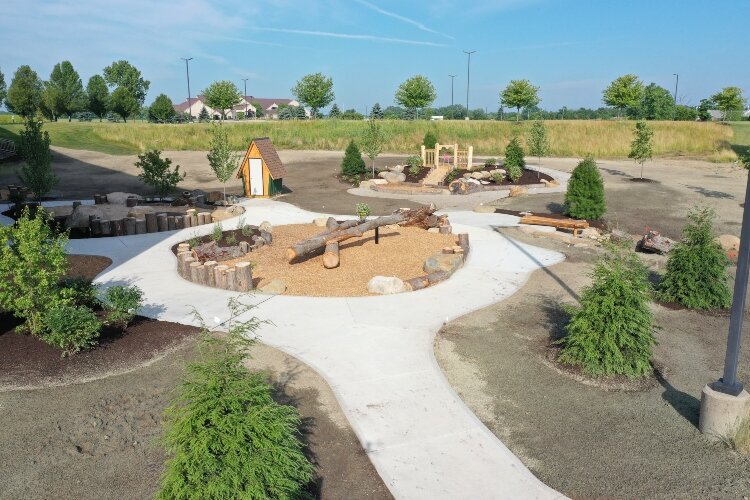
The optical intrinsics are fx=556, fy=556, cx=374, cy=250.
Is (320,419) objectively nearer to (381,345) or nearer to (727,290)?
(381,345)

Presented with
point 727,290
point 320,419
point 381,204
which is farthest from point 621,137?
point 320,419

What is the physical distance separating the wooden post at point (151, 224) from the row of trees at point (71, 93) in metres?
45.5

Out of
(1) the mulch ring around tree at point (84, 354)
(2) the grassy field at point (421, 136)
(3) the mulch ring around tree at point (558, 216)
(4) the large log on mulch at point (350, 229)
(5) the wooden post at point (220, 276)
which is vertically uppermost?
(2) the grassy field at point (421, 136)

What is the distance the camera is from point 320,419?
7.34m

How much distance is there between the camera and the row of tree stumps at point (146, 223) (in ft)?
59.4

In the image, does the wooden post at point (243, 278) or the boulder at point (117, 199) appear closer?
the wooden post at point (243, 278)

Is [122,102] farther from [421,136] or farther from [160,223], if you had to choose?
[160,223]

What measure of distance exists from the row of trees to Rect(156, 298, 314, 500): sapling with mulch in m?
60.1

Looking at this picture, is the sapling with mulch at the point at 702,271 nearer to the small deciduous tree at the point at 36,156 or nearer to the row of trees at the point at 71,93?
the small deciduous tree at the point at 36,156

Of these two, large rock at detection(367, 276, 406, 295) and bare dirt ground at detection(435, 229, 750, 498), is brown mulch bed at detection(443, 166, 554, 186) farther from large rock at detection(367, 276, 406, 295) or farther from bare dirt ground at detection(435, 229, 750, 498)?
bare dirt ground at detection(435, 229, 750, 498)

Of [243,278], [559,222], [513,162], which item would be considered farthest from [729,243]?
[513,162]

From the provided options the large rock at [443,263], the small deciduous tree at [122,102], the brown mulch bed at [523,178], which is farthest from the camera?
the small deciduous tree at [122,102]

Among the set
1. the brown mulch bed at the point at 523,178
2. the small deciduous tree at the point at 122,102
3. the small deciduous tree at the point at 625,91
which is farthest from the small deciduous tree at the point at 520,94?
the small deciduous tree at the point at 122,102

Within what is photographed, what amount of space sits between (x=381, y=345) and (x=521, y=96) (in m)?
63.1
